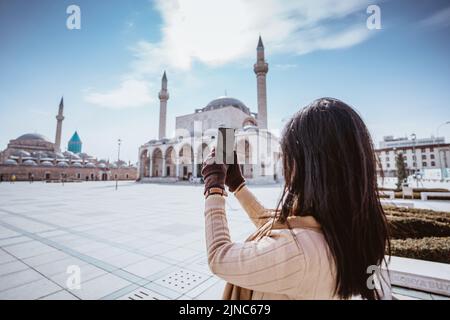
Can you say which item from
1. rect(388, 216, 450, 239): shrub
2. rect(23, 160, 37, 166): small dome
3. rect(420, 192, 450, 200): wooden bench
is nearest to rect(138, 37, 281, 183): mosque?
rect(420, 192, 450, 200): wooden bench

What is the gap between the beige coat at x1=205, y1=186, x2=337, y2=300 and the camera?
2.66 ft

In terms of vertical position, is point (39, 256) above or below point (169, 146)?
below

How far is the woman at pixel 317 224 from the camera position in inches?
32.9

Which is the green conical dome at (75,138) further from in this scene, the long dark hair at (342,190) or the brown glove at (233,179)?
the long dark hair at (342,190)

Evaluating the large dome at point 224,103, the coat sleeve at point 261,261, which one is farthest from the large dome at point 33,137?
the coat sleeve at point 261,261

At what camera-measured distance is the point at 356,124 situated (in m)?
0.96

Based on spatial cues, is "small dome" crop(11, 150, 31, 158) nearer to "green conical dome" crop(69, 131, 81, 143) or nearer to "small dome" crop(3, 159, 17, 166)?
"small dome" crop(3, 159, 17, 166)

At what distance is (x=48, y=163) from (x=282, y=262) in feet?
213

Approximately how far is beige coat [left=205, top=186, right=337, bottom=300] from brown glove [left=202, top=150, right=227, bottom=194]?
22 cm

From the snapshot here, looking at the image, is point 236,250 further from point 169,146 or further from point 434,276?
point 169,146

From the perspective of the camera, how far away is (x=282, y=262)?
81 centimetres

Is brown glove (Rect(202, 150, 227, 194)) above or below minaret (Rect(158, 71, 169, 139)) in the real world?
below
